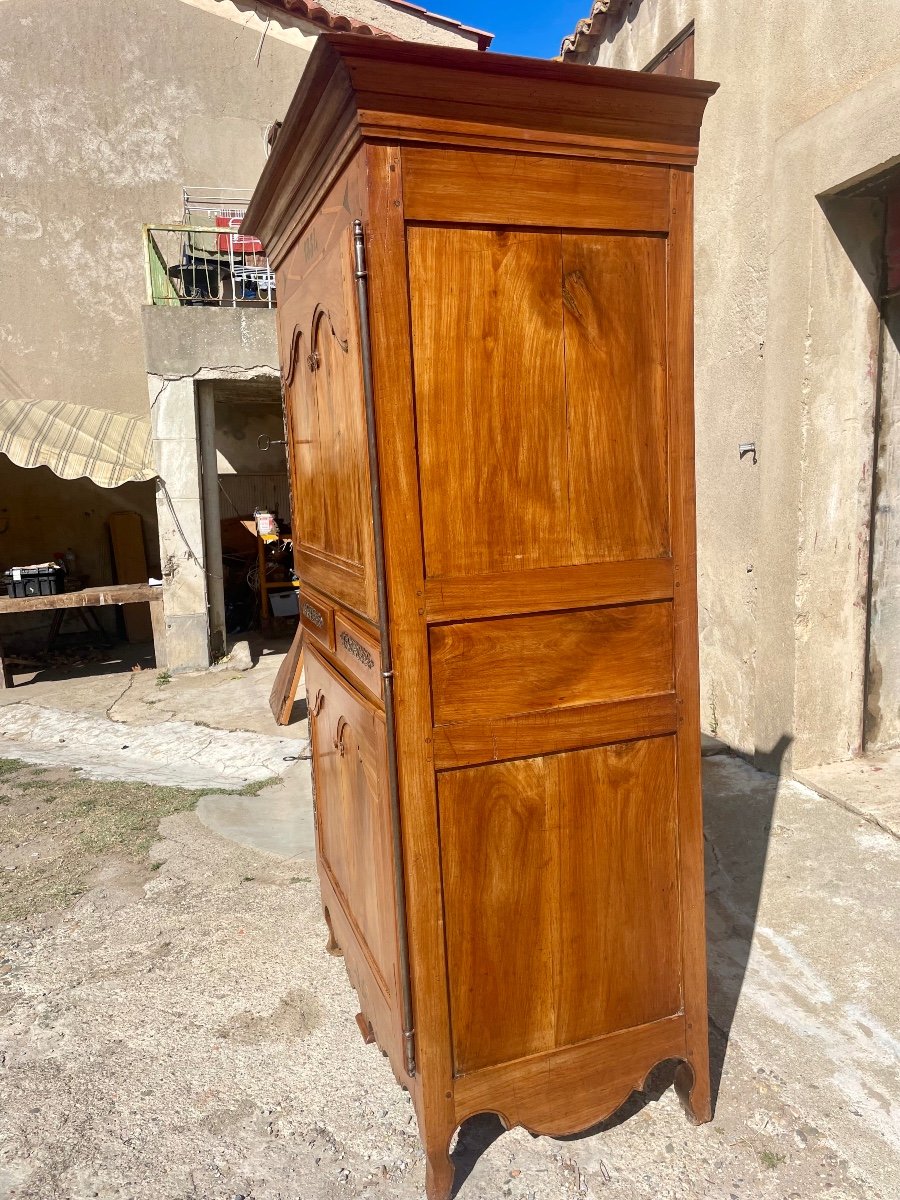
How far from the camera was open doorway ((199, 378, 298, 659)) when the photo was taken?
8172mm

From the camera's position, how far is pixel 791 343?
4262mm

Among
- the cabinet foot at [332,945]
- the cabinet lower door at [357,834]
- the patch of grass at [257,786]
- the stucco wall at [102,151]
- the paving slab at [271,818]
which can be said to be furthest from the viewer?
the stucco wall at [102,151]

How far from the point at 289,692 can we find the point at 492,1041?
4.24 m

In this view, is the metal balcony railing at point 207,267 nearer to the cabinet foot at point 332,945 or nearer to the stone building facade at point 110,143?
the stone building facade at point 110,143

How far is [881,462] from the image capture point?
14.4 ft

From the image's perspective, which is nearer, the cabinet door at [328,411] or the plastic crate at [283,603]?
the cabinet door at [328,411]

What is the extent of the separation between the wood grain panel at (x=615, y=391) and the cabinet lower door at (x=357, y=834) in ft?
2.43

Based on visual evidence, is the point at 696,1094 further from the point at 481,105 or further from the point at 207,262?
the point at 207,262

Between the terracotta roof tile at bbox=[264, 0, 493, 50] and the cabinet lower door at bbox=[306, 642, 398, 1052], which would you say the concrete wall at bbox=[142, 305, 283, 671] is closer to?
the terracotta roof tile at bbox=[264, 0, 493, 50]

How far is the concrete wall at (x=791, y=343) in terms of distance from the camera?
13.1 feet

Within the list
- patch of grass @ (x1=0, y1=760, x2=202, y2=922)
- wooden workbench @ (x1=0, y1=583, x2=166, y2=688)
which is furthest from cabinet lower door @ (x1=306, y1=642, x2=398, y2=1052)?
wooden workbench @ (x1=0, y1=583, x2=166, y2=688)

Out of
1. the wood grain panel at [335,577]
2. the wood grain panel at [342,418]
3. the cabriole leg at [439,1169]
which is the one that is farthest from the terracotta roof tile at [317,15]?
the cabriole leg at [439,1169]

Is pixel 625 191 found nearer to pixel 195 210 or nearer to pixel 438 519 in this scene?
pixel 438 519

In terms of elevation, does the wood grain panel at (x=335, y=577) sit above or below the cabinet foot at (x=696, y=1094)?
above
